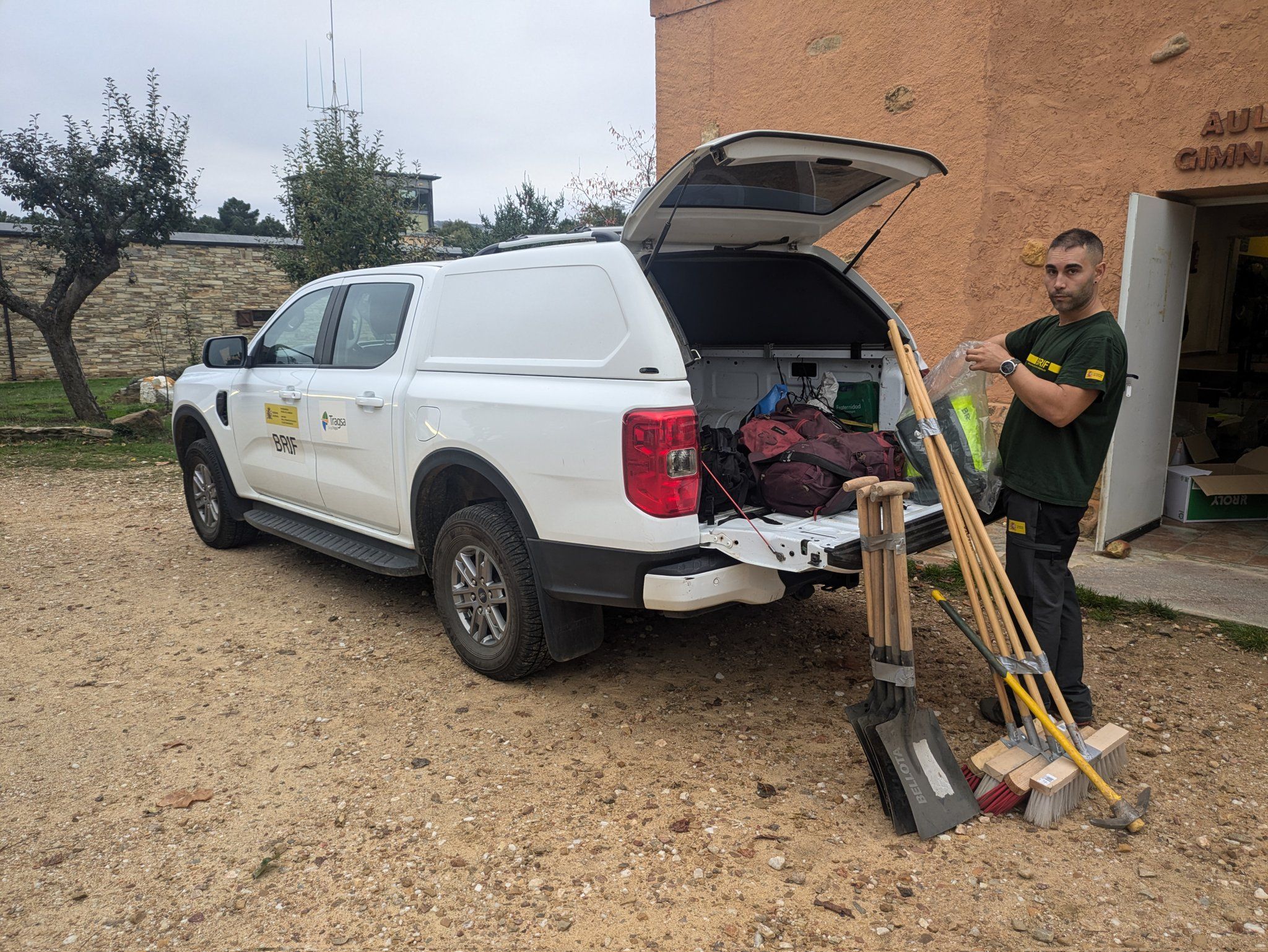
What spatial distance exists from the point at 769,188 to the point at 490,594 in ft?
7.16

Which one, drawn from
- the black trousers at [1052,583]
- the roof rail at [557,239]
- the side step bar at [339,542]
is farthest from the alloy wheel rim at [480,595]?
the black trousers at [1052,583]

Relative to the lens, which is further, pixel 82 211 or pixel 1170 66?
pixel 82 211

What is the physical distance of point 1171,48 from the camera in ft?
18.0

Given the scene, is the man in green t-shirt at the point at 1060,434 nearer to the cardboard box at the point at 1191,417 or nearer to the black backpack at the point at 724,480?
the black backpack at the point at 724,480

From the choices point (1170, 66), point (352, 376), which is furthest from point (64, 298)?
point (1170, 66)

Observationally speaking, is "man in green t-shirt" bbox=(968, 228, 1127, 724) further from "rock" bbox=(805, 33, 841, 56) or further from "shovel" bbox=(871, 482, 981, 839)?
"rock" bbox=(805, 33, 841, 56)

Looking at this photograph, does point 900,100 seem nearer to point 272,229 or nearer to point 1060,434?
point 1060,434

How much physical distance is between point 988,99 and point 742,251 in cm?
317

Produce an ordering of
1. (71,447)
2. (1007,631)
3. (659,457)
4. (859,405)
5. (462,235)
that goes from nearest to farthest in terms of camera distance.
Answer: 1. (1007,631)
2. (659,457)
3. (859,405)
4. (71,447)
5. (462,235)

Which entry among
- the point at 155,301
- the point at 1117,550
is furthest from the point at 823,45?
the point at 155,301

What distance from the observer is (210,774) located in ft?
11.0

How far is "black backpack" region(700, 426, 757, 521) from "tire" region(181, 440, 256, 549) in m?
3.99

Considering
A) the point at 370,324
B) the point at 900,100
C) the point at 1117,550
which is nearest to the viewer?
the point at 370,324

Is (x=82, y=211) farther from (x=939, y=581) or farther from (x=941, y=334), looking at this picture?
(x=939, y=581)
